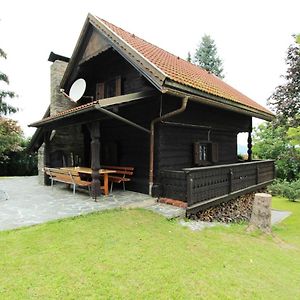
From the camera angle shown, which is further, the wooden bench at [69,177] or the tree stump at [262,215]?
the wooden bench at [69,177]

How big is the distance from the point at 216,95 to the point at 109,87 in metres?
4.29

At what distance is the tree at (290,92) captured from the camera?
58.4 feet

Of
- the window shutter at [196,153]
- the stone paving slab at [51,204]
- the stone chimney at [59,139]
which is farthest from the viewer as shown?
the stone chimney at [59,139]

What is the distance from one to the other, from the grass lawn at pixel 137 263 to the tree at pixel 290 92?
14396 mm

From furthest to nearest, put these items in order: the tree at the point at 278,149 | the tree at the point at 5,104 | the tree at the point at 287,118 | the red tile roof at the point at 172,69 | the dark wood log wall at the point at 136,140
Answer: the tree at the point at 278,149
the tree at the point at 287,118
the tree at the point at 5,104
the dark wood log wall at the point at 136,140
the red tile roof at the point at 172,69

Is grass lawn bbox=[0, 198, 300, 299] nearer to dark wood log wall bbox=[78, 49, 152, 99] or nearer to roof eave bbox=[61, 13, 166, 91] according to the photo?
roof eave bbox=[61, 13, 166, 91]

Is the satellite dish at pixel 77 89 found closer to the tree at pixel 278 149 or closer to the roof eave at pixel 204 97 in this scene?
the roof eave at pixel 204 97

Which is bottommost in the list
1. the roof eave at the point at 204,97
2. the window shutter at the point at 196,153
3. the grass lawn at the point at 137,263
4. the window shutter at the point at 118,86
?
the grass lawn at the point at 137,263

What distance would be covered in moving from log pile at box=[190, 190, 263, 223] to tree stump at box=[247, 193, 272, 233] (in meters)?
1.41

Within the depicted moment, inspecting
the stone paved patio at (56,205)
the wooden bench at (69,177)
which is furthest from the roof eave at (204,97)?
the wooden bench at (69,177)

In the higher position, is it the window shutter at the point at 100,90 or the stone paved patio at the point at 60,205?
the window shutter at the point at 100,90

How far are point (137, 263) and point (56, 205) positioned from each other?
154 inches

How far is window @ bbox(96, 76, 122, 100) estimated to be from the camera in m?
10.1

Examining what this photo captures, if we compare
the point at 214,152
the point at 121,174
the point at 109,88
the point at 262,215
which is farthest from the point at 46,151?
the point at 262,215
